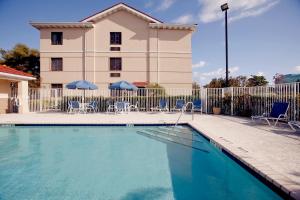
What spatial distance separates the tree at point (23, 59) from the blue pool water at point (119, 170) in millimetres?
25217

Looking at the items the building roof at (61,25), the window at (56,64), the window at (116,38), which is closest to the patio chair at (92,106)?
the window at (56,64)

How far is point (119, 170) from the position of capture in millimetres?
5223

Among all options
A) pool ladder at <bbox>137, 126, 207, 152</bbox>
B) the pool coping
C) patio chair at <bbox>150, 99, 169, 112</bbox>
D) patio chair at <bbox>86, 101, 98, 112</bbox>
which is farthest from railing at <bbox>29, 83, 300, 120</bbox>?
the pool coping

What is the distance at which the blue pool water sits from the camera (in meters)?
4.00

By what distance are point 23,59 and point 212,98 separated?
1069 inches

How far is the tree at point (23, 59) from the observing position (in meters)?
30.1

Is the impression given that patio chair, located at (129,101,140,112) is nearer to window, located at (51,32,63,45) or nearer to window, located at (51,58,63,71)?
window, located at (51,58,63,71)

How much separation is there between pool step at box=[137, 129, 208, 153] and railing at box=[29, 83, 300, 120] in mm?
4898

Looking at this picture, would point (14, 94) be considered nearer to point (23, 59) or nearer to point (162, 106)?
Result: point (162, 106)

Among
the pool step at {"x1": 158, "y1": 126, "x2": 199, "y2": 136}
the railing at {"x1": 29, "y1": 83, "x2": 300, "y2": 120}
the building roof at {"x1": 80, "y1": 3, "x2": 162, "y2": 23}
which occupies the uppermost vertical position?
the building roof at {"x1": 80, "y1": 3, "x2": 162, "y2": 23}

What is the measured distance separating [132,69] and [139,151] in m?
17.7

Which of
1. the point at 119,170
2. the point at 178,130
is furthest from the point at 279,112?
the point at 119,170

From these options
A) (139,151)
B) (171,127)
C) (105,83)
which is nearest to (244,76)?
(105,83)

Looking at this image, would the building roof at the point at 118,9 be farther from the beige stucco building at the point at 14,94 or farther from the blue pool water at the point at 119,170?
the blue pool water at the point at 119,170
